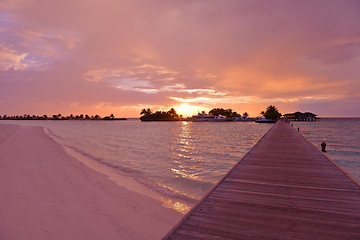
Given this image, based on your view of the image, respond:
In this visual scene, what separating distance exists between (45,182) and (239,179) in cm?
812

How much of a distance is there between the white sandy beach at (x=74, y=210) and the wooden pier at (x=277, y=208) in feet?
6.90

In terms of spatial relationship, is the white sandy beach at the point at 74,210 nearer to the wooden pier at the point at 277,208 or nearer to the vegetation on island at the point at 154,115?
the wooden pier at the point at 277,208

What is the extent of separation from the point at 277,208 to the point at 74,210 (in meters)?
5.76

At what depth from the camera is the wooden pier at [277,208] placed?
3.08 metres

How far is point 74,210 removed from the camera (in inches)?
238

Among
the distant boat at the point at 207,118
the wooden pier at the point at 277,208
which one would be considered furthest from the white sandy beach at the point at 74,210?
the distant boat at the point at 207,118

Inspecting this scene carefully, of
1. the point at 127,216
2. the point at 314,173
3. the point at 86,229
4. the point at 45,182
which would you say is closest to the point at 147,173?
the point at 45,182

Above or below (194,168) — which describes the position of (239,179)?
above

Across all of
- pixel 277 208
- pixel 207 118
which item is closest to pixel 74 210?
pixel 277 208

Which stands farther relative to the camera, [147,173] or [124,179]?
[147,173]

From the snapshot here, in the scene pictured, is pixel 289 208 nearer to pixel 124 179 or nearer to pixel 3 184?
pixel 124 179

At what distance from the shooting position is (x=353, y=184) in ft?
17.2

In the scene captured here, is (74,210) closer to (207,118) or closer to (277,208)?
(277,208)

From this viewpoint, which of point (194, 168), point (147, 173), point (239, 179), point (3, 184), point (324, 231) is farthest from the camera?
point (194, 168)
